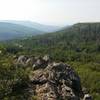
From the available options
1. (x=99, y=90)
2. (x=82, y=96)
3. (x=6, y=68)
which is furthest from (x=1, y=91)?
(x=99, y=90)

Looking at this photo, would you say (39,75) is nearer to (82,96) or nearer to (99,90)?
(82,96)

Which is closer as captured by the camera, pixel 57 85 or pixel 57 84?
pixel 57 85

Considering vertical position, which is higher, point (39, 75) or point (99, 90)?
point (39, 75)

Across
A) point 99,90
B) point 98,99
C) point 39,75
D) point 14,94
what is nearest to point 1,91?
point 14,94

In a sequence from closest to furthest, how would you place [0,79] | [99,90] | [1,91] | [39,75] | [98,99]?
[1,91] < [0,79] < [39,75] < [98,99] < [99,90]

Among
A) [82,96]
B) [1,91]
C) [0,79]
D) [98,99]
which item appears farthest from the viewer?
[98,99]

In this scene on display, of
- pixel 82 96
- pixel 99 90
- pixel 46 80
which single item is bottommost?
pixel 99 90

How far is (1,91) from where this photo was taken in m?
35.5

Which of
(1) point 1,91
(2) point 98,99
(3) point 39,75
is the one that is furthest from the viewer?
(2) point 98,99

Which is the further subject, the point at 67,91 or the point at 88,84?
the point at 88,84

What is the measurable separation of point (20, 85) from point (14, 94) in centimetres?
270

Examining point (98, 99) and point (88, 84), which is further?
point (88, 84)

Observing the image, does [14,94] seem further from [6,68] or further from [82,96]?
[82,96]

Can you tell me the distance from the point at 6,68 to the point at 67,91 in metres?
10.7
